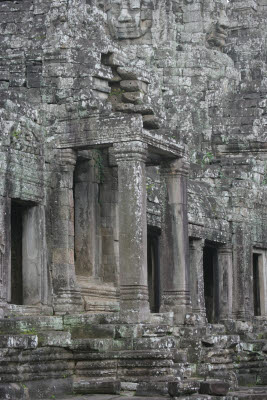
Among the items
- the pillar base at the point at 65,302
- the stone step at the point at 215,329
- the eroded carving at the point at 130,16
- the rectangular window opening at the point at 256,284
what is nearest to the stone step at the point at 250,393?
the stone step at the point at 215,329

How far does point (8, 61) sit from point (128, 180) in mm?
3252

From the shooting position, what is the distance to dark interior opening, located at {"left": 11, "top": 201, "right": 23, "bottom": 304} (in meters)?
23.2

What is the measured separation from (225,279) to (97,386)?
996 cm

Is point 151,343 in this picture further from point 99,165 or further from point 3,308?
point 99,165

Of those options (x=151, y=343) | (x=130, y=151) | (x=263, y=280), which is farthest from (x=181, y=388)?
(x=263, y=280)

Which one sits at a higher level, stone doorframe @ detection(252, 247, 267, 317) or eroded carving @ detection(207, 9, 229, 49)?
eroded carving @ detection(207, 9, 229, 49)

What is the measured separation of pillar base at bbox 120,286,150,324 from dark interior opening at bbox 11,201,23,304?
1.95 meters

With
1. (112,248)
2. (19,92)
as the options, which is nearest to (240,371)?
(112,248)

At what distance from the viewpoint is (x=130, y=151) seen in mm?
22672

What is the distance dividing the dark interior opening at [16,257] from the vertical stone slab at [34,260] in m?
0.32

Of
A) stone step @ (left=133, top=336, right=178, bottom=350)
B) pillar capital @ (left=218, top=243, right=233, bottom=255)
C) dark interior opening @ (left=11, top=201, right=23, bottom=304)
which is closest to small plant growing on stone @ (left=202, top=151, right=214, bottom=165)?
pillar capital @ (left=218, top=243, right=233, bottom=255)

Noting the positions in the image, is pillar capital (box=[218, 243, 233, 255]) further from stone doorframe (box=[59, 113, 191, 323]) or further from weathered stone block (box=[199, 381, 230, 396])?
weathered stone block (box=[199, 381, 230, 396])

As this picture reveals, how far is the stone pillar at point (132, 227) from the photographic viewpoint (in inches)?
885

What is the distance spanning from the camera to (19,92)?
23.2m
